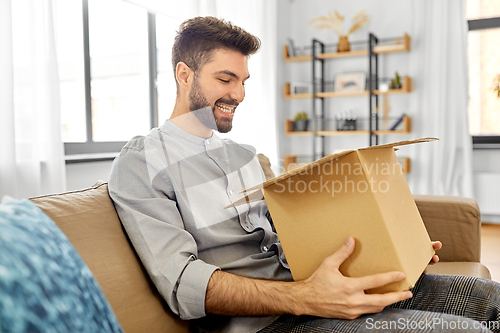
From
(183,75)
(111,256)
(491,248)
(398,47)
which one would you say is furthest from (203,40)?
(398,47)

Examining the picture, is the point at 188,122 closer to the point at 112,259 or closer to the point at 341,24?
the point at 112,259

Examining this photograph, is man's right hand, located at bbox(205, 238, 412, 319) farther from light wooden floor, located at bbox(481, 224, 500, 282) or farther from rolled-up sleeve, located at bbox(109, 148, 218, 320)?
light wooden floor, located at bbox(481, 224, 500, 282)

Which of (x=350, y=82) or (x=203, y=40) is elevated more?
(x=350, y=82)

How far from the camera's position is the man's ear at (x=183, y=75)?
3.47ft

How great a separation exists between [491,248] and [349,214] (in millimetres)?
2512

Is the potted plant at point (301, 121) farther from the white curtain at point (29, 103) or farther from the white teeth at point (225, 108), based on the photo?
the white teeth at point (225, 108)

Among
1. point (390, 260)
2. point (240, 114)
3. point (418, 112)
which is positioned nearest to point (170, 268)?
point (390, 260)

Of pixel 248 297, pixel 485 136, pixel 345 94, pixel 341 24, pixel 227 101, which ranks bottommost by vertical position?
pixel 248 297

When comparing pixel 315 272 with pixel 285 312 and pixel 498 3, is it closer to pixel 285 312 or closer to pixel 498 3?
pixel 285 312

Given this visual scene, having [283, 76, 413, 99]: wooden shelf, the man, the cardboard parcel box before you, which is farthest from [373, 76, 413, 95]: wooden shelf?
the cardboard parcel box

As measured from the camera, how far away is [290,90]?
3.84 meters

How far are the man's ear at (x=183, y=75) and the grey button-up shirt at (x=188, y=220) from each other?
110 millimetres

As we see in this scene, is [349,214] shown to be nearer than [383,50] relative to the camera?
Yes

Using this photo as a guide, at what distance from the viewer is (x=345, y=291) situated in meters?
0.74
